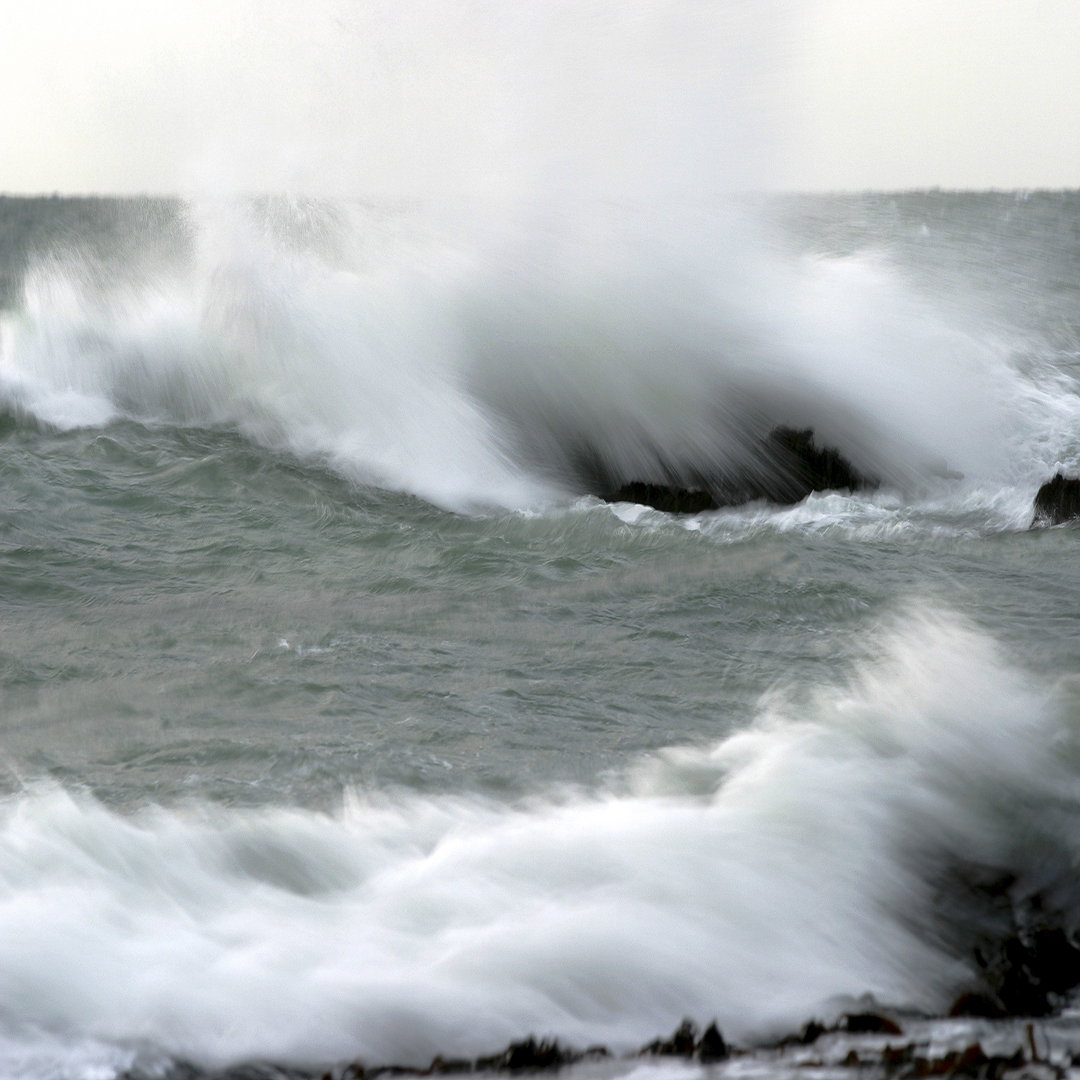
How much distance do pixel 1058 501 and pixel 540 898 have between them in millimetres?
4866

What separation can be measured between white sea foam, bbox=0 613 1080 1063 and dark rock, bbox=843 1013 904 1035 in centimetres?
7

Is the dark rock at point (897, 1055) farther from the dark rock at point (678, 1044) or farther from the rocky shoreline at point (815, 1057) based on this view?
the dark rock at point (678, 1044)

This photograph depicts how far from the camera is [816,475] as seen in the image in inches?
276

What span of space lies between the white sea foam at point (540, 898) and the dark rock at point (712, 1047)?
0.09 meters

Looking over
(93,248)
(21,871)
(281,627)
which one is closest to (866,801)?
(21,871)

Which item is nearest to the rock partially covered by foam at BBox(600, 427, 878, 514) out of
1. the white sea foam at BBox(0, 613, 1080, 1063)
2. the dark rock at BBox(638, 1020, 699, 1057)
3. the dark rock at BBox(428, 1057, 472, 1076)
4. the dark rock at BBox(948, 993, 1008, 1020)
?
the white sea foam at BBox(0, 613, 1080, 1063)

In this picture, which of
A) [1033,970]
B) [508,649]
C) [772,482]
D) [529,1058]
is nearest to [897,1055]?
[1033,970]

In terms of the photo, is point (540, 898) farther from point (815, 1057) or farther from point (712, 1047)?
point (815, 1057)

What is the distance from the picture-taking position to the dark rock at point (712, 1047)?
2096 mm

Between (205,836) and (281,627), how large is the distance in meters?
1.80

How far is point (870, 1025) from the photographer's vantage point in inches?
86.7

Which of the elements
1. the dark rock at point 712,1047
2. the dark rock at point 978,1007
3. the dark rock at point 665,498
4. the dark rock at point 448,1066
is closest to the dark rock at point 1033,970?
the dark rock at point 978,1007

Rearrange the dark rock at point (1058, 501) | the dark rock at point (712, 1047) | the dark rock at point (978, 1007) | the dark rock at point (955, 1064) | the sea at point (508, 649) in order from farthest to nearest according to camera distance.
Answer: the dark rock at point (1058, 501)
the sea at point (508, 649)
the dark rock at point (978, 1007)
the dark rock at point (712, 1047)
the dark rock at point (955, 1064)

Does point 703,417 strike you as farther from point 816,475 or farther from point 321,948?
point 321,948
